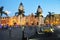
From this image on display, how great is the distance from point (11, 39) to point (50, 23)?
855 centimetres

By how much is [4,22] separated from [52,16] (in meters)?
9.42

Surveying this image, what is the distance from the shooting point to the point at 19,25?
52.8ft

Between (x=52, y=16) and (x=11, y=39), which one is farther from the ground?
(x=52, y=16)

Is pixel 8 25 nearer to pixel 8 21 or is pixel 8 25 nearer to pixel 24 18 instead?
pixel 8 21

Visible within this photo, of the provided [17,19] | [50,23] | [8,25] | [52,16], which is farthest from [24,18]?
[52,16]

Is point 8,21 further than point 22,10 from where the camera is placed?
No

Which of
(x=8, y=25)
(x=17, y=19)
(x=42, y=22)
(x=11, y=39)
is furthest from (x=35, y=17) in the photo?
(x=11, y=39)

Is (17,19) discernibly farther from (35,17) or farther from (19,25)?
(35,17)

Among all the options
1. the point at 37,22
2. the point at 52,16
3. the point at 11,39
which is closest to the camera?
the point at 11,39

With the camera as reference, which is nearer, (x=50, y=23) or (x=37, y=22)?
(x=37, y=22)

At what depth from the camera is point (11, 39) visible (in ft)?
44.6

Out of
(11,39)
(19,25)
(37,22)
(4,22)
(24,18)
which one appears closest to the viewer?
(11,39)

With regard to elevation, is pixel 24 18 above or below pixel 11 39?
above

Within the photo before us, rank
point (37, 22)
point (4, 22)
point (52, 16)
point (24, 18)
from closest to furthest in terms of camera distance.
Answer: point (4, 22) < point (24, 18) < point (37, 22) < point (52, 16)
